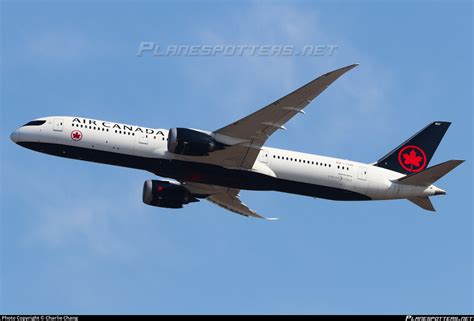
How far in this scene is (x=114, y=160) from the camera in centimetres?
6219

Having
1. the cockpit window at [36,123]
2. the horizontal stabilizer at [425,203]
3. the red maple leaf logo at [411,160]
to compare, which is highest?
the cockpit window at [36,123]

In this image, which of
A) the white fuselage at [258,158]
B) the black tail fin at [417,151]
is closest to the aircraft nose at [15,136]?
the white fuselage at [258,158]

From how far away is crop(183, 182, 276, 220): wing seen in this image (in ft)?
226

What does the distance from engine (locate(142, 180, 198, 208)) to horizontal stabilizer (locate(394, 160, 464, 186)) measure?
1551 centimetres

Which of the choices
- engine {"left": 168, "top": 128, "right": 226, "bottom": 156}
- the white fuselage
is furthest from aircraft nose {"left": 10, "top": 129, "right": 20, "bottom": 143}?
engine {"left": 168, "top": 128, "right": 226, "bottom": 156}

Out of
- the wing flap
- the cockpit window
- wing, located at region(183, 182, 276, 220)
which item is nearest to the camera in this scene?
the cockpit window

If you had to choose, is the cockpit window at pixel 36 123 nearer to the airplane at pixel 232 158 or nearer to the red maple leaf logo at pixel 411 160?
the airplane at pixel 232 158

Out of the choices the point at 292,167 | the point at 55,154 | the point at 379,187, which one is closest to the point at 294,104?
the point at 292,167

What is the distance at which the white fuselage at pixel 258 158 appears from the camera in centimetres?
6200

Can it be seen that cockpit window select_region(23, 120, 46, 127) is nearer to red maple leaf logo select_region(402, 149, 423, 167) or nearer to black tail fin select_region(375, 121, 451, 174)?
black tail fin select_region(375, 121, 451, 174)

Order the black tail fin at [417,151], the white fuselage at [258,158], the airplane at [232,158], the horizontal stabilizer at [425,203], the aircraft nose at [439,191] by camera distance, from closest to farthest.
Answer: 1. the airplane at [232,158]
2. the white fuselage at [258,158]
3. the aircraft nose at [439,191]
4. the horizontal stabilizer at [425,203]
5. the black tail fin at [417,151]

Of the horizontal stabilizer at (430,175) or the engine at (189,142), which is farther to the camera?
the horizontal stabilizer at (430,175)

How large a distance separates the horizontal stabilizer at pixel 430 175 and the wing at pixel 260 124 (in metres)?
11.0

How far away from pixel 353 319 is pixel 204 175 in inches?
818
